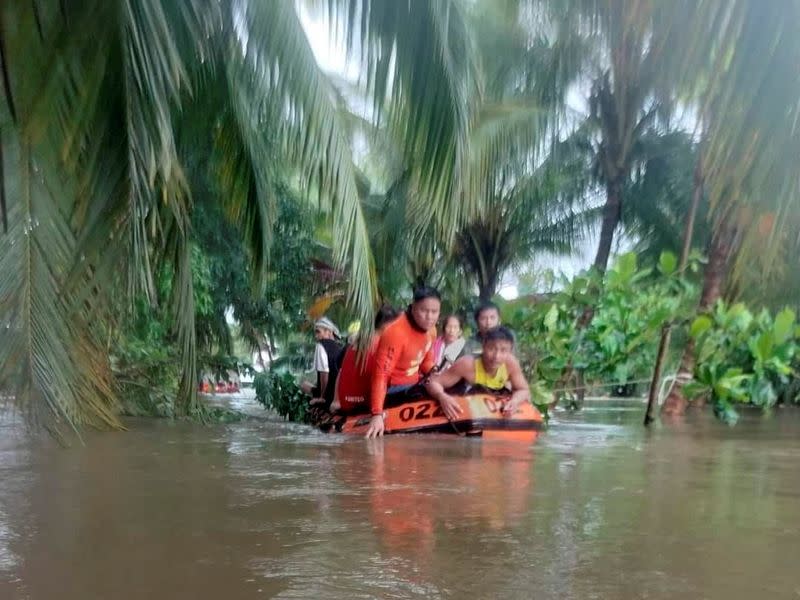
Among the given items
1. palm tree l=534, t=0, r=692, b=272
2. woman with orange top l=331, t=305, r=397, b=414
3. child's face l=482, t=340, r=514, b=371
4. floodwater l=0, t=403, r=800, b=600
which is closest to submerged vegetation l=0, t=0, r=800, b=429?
floodwater l=0, t=403, r=800, b=600

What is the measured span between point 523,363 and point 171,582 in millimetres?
7287

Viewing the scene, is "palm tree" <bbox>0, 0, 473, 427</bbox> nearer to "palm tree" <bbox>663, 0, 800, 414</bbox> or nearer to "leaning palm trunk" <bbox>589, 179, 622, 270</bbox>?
"palm tree" <bbox>663, 0, 800, 414</bbox>

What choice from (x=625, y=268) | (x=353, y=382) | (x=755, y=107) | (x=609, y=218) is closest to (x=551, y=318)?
(x=625, y=268)

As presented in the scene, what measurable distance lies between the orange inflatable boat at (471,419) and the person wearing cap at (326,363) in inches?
62.9

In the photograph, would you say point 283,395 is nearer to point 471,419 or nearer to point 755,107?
point 471,419

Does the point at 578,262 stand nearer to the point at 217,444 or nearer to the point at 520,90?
→ the point at 520,90

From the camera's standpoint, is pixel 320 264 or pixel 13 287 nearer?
pixel 13 287

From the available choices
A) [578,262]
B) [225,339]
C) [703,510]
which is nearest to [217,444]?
[703,510]

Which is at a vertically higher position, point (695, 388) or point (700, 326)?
point (700, 326)

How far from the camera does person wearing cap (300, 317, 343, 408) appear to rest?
947cm

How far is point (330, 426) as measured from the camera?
8578mm

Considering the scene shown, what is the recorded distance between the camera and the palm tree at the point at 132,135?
170 inches

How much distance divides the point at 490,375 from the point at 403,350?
32.7 inches

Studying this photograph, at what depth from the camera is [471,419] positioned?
740cm
